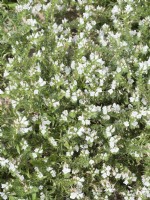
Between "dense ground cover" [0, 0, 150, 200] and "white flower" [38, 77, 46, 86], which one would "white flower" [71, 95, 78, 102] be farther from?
"white flower" [38, 77, 46, 86]

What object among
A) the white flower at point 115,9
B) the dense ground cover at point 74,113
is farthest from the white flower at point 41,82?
the white flower at point 115,9

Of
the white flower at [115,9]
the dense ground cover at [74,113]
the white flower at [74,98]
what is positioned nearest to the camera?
Answer: the dense ground cover at [74,113]

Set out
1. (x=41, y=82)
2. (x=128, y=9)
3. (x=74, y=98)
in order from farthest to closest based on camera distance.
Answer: (x=128, y=9) < (x=74, y=98) < (x=41, y=82)

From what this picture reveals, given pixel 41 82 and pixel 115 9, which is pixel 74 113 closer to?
pixel 41 82

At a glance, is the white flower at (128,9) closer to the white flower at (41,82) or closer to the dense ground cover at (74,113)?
the dense ground cover at (74,113)

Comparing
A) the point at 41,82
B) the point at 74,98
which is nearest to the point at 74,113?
the point at 74,98

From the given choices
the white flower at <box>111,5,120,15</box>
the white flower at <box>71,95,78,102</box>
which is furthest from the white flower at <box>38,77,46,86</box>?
the white flower at <box>111,5,120,15</box>

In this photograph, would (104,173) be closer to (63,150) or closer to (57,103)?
(63,150)

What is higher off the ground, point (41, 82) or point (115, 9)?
point (115, 9)
